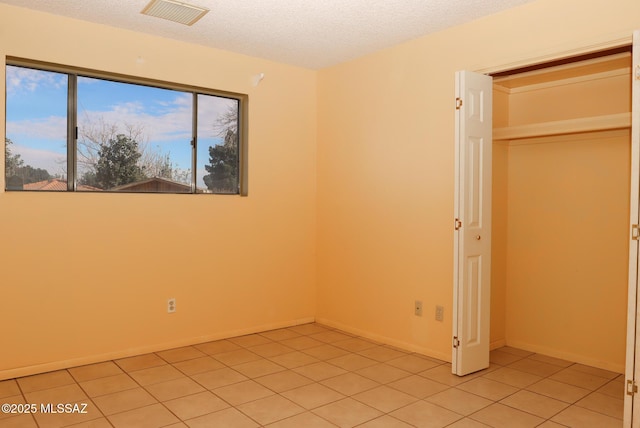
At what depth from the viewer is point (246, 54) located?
4.49 meters

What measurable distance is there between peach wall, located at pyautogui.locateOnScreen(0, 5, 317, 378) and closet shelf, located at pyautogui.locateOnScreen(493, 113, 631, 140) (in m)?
1.96

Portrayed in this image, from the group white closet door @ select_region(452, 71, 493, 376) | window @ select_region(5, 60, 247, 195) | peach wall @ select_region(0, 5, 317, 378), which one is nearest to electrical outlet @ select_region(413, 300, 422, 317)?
white closet door @ select_region(452, 71, 493, 376)

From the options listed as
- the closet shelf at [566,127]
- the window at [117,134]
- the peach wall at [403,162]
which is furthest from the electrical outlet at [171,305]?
the closet shelf at [566,127]

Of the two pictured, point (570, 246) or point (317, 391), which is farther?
point (570, 246)

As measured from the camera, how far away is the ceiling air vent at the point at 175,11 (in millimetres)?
3297

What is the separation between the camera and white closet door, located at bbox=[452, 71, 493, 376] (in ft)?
11.1

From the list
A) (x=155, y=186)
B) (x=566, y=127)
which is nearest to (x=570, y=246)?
(x=566, y=127)

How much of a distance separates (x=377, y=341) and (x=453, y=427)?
170 centimetres

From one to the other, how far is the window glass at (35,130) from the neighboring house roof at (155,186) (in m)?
0.46

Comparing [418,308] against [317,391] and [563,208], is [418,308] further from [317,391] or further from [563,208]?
[563,208]

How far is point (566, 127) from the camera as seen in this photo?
143 inches

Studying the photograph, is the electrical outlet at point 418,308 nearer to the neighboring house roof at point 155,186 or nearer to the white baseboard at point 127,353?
the white baseboard at point 127,353

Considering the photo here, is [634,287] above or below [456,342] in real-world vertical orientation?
above

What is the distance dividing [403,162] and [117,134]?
7.79 ft
